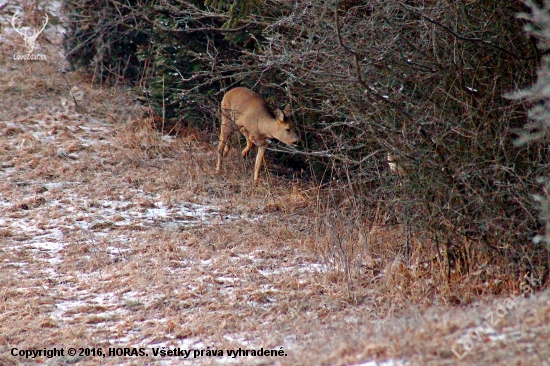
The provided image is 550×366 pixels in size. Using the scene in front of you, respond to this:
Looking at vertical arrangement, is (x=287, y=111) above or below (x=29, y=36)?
above

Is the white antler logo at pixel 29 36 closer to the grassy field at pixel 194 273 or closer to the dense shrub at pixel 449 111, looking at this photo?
the grassy field at pixel 194 273

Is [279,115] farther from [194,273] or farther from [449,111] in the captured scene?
[449,111]

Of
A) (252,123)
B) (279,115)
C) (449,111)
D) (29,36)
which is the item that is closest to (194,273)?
(449,111)

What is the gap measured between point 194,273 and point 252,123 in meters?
3.77

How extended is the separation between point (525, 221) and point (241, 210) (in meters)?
4.43

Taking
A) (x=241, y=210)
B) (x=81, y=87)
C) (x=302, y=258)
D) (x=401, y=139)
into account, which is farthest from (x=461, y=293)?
(x=81, y=87)

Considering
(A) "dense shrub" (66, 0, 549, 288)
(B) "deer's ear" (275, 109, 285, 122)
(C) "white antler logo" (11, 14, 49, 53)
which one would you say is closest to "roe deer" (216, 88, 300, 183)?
(B) "deer's ear" (275, 109, 285, 122)

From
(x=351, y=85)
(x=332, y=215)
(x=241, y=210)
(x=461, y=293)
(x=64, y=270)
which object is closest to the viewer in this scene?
(x=461, y=293)

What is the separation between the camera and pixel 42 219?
9.19 m

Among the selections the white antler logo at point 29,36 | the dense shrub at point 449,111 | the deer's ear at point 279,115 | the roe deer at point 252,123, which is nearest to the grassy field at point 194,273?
Answer: the roe deer at point 252,123

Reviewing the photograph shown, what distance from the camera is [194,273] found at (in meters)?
7.46

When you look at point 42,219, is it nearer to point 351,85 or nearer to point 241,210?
point 241,210

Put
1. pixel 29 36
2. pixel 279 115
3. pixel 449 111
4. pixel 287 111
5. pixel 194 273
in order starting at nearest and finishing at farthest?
pixel 449 111 → pixel 194 273 → pixel 279 115 → pixel 287 111 → pixel 29 36

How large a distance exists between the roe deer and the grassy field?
0.39 meters
